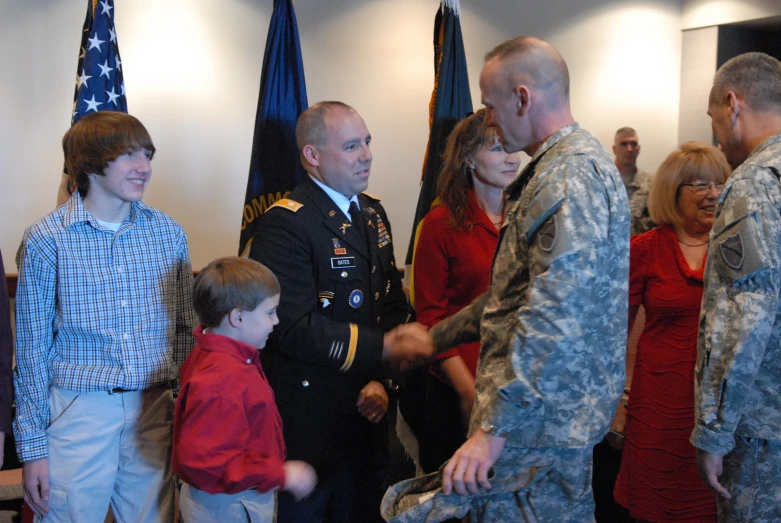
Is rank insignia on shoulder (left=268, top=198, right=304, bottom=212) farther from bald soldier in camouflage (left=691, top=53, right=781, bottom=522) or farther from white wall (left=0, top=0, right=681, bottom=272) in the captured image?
white wall (left=0, top=0, right=681, bottom=272)

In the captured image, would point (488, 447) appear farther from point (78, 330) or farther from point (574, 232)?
point (78, 330)

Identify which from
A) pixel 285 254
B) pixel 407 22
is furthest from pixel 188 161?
pixel 285 254

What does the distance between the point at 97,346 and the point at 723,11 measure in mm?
4928

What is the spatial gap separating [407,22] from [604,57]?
63.5 inches

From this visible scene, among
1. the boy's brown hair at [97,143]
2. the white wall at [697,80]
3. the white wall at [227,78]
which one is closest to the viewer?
the boy's brown hair at [97,143]

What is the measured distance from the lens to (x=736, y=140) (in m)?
1.94

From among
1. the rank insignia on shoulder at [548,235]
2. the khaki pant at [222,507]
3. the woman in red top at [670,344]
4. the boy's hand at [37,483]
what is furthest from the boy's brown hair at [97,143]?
the woman in red top at [670,344]

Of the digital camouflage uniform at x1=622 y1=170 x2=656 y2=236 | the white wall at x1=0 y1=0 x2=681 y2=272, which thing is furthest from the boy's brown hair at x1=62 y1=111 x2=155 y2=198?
the digital camouflage uniform at x1=622 y1=170 x2=656 y2=236

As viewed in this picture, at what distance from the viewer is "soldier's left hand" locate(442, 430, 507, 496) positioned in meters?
1.45

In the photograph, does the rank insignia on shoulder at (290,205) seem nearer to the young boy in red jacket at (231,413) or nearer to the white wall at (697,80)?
the young boy in red jacket at (231,413)

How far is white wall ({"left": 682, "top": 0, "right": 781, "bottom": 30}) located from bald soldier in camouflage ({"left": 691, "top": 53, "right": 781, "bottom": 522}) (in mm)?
3584

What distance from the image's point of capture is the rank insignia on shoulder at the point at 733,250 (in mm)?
1742

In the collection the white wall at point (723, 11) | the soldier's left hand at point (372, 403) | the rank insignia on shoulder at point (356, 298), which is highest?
the white wall at point (723, 11)

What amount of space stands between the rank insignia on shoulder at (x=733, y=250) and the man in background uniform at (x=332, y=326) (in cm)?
82
